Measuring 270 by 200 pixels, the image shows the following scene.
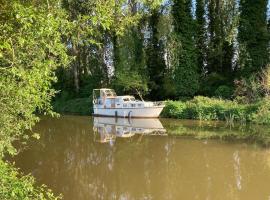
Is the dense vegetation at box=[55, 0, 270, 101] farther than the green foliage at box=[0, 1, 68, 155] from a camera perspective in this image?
Yes

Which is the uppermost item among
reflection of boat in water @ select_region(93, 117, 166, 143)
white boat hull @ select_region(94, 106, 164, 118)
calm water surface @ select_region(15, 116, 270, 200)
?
white boat hull @ select_region(94, 106, 164, 118)

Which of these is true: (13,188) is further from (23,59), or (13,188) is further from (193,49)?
(193,49)

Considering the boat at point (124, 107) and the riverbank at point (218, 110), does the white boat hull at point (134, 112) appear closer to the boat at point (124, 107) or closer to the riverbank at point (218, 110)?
the boat at point (124, 107)

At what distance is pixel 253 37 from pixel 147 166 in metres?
18.2

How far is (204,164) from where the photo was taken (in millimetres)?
12945

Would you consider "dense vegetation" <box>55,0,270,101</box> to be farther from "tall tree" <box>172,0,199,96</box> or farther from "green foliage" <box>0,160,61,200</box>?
"green foliage" <box>0,160,61,200</box>

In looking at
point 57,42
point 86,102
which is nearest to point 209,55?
point 86,102

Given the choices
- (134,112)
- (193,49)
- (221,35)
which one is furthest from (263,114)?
(221,35)

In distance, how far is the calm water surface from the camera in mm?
10289

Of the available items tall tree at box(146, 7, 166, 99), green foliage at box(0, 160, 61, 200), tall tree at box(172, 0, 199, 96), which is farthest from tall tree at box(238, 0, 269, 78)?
green foliage at box(0, 160, 61, 200)

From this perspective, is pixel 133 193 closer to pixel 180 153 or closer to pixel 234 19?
pixel 180 153

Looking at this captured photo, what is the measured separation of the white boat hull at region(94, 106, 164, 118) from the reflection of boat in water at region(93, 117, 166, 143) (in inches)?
20.1

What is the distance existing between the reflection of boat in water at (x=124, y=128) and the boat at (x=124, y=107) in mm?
578

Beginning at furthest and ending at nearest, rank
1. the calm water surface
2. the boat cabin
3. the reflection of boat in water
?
the boat cabin < the reflection of boat in water < the calm water surface
